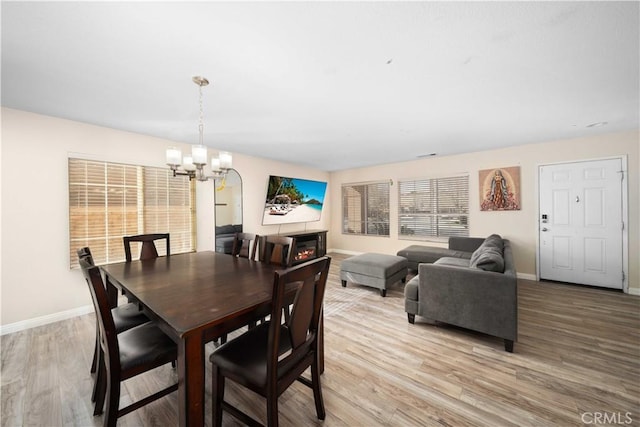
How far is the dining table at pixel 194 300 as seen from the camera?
3.56 ft

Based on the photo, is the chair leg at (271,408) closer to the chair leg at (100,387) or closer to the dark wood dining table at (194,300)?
the dark wood dining table at (194,300)

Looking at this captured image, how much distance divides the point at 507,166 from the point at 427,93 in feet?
10.4

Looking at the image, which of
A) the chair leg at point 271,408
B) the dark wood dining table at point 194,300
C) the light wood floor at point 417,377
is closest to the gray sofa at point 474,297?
the light wood floor at point 417,377

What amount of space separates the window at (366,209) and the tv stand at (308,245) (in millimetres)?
1098

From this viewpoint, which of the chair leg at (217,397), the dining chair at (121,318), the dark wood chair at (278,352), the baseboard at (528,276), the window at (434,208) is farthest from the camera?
the window at (434,208)

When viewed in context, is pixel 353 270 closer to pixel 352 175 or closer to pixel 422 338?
pixel 422 338

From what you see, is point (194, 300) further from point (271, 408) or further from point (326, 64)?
point (326, 64)

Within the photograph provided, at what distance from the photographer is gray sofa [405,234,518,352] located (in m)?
2.16

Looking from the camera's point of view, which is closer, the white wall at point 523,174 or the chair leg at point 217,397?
the chair leg at point 217,397

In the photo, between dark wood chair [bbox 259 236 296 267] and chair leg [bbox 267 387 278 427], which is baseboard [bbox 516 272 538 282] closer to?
dark wood chair [bbox 259 236 296 267]

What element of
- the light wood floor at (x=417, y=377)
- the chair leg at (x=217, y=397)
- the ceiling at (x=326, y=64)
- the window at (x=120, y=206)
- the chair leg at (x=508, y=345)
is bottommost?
the light wood floor at (x=417, y=377)

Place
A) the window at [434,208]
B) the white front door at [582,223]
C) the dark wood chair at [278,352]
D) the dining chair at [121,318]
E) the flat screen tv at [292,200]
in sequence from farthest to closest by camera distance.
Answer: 1. the flat screen tv at [292,200]
2. the window at [434,208]
3. the white front door at [582,223]
4. the dining chair at [121,318]
5. the dark wood chair at [278,352]

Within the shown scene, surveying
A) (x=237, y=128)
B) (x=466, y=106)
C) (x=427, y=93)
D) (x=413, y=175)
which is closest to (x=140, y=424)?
(x=237, y=128)

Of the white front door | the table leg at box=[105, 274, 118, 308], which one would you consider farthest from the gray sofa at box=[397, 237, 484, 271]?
the table leg at box=[105, 274, 118, 308]
